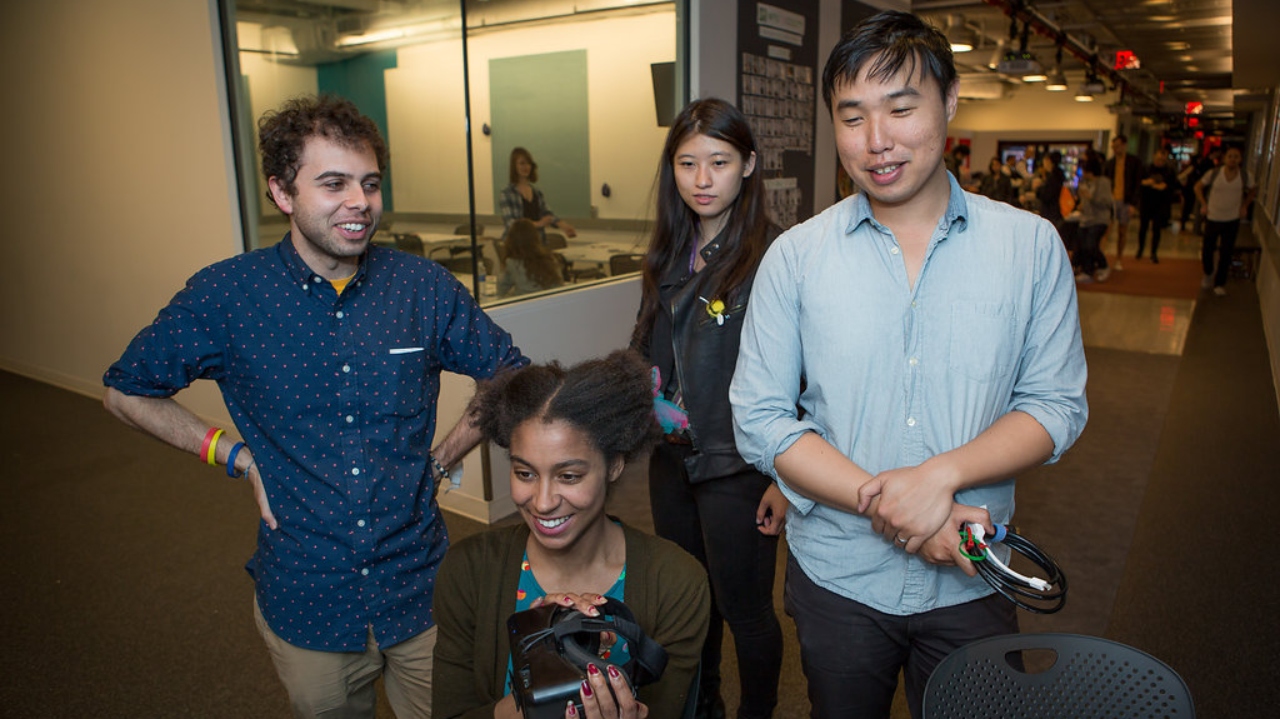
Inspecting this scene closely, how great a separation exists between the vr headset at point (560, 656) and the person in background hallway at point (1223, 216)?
10.0m

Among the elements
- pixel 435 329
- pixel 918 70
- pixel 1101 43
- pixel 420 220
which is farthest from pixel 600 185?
pixel 1101 43

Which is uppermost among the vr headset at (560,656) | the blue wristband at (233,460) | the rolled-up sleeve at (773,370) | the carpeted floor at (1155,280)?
the rolled-up sleeve at (773,370)

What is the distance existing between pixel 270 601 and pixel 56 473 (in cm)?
361

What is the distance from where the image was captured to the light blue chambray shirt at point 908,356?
1265 millimetres

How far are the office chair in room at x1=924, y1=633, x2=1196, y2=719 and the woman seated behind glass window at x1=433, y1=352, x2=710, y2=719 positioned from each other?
0.40 meters

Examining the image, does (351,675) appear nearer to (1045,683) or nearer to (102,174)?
(1045,683)

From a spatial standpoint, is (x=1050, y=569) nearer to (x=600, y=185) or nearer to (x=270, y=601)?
(x=270, y=601)

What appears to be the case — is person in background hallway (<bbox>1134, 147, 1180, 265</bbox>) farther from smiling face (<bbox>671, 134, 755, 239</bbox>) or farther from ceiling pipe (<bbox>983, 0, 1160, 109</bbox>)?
smiling face (<bbox>671, 134, 755, 239</bbox>)

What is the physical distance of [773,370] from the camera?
1.38m

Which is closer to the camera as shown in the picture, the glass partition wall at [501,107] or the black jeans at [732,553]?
the black jeans at [732,553]

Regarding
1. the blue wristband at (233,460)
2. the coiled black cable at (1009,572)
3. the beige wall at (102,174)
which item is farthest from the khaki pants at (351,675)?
the beige wall at (102,174)

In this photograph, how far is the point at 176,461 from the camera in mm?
4613

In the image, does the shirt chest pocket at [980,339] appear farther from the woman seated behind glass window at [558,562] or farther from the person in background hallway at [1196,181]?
the person in background hallway at [1196,181]

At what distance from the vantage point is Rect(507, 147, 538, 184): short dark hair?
4.91 metres
